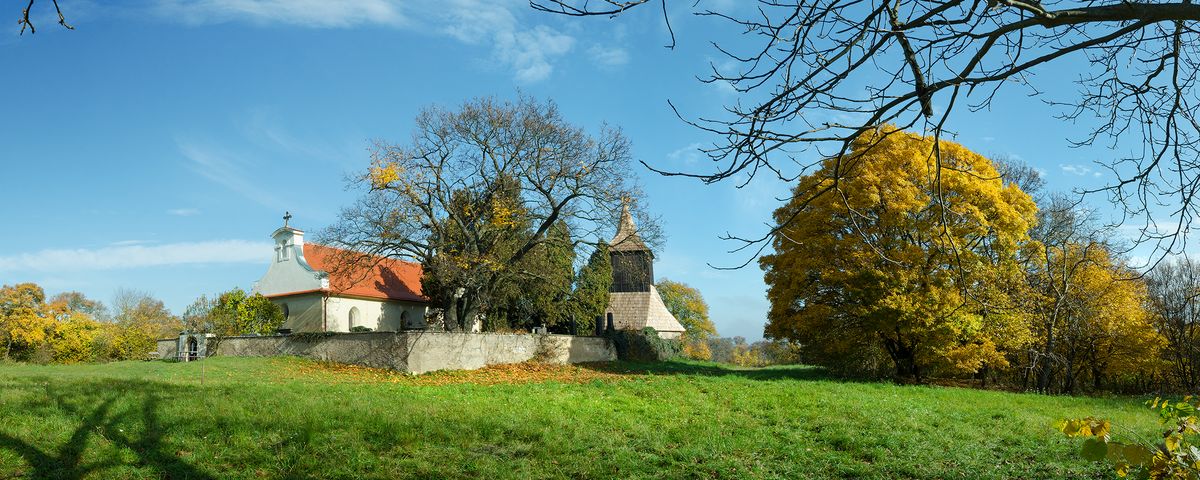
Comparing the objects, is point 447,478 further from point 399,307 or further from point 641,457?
point 399,307

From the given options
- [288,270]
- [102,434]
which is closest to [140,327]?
[288,270]

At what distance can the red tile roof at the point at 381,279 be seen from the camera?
33.0 meters

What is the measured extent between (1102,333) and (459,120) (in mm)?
21655

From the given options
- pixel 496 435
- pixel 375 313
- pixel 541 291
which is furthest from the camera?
pixel 375 313

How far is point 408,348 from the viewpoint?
68.2 ft

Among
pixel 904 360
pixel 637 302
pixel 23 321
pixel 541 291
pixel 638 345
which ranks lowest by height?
pixel 904 360

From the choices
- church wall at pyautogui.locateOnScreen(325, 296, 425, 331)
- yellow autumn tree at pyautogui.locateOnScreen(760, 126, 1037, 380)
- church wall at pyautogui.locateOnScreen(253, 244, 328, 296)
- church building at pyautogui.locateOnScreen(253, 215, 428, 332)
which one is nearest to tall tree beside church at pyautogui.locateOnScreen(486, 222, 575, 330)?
church building at pyautogui.locateOnScreen(253, 215, 428, 332)

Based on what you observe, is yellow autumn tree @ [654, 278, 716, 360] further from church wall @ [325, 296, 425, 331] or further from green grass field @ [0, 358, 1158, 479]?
green grass field @ [0, 358, 1158, 479]

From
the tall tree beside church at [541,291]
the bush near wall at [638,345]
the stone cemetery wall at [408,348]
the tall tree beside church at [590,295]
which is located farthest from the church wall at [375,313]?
the bush near wall at [638,345]

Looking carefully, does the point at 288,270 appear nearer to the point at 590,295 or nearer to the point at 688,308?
the point at 590,295

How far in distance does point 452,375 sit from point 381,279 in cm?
1730

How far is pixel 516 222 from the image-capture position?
24578mm

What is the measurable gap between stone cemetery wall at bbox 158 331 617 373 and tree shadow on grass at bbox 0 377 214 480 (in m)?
9.77

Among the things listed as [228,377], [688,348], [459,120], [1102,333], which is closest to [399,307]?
[459,120]
